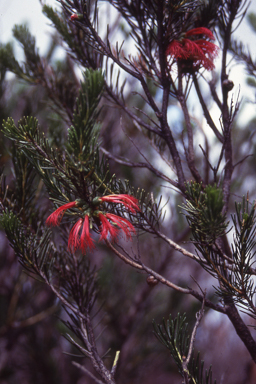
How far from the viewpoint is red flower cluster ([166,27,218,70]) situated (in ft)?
1.96

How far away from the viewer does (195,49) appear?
0.62 meters

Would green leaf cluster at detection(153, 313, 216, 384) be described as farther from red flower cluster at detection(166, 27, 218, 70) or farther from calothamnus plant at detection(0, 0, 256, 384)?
red flower cluster at detection(166, 27, 218, 70)

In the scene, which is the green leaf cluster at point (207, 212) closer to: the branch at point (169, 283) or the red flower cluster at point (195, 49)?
the branch at point (169, 283)

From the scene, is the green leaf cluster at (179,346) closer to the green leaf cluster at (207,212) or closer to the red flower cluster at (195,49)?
the green leaf cluster at (207,212)

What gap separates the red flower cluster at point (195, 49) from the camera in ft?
1.96

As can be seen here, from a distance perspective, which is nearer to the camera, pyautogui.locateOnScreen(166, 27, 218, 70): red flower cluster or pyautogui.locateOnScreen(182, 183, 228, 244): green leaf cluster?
pyautogui.locateOnScreen(182, 183, 228, 244): green leaf cluster

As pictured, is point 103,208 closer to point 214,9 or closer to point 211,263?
point 211,263

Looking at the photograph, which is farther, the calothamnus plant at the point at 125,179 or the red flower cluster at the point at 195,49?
the red flower cluster at the point at 195,49

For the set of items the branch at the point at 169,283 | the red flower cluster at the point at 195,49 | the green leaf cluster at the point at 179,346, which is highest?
the red flower cluster at the point at 195,49

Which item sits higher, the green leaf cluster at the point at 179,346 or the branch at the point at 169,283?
the branch at the point at 169,283

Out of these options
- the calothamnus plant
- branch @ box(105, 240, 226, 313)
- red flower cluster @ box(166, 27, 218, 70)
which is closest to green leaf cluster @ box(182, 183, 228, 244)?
the calothamnus plant

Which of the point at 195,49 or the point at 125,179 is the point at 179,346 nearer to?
the point at 125,179

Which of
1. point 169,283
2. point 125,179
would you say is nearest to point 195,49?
point 125,179

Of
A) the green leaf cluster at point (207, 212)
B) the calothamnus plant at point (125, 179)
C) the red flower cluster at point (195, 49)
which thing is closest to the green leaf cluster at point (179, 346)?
the calothamnus plant at point (125, 179)
